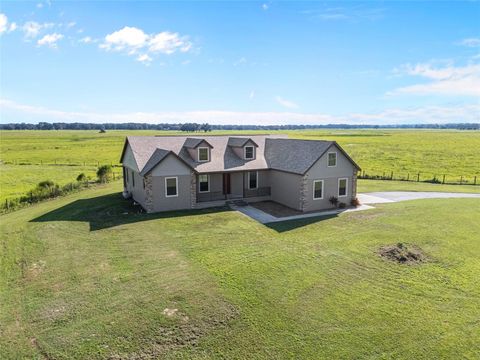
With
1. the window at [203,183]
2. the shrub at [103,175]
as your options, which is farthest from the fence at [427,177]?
the shrub at [103,175]

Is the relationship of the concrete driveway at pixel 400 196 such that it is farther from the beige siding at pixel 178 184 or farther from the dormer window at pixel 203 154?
the beige siding at pixel 178 184

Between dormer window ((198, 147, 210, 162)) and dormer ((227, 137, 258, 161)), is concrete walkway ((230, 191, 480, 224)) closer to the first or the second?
dormer window ((198, 147, 210, 162))

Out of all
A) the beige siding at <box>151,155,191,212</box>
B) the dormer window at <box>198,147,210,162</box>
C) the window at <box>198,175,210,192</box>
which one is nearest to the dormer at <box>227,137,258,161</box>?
the dormer window at <box>198,147,210,162</box>

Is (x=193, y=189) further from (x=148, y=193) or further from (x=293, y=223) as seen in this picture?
(x=293, y=223)

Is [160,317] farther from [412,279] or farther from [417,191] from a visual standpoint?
[417,191]

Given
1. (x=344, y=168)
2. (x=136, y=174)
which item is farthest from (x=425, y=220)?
(x=136, y=174)

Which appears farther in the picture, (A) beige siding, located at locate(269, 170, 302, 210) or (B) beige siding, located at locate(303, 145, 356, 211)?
(A) beige siding, located at locate(269, 170, 302, 210)

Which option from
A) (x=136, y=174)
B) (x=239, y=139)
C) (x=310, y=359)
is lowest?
(x=310, y=359)
